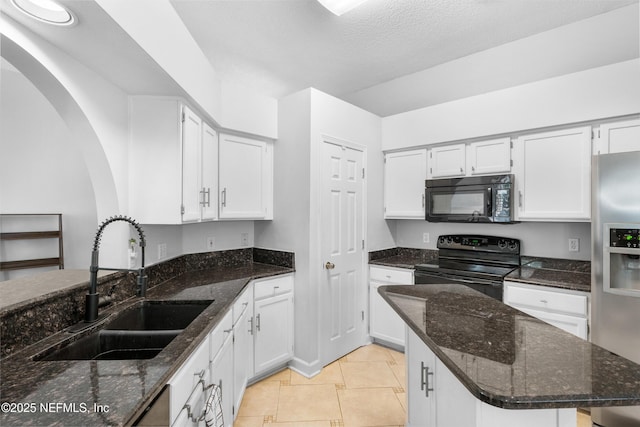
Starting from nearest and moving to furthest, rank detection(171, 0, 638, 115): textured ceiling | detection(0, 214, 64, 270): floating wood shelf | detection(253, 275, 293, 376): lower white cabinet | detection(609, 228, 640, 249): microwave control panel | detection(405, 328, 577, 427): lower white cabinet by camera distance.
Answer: detection(405, 328, 577, 427): lower white cabinet, detection(609, 228, 640, 249): microwave control panel, detection(171, 0, 638, 115): textured ceiling, detection(253, 275, 293, 376): lower white cabinet, detection(0, 214, 64, 270): floating wood shelf

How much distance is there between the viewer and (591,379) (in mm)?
837

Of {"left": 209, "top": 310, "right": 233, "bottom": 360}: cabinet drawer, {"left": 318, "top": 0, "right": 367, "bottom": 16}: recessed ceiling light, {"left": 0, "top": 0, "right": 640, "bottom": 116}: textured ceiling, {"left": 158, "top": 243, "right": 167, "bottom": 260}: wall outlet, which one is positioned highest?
{"left": 0, "top": 0, "right": 640, "bottom": 116}: textured ceiling

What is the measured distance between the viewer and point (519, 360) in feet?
3.15

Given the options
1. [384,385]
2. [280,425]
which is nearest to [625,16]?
[384,385]

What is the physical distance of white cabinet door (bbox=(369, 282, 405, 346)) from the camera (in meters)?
2.94

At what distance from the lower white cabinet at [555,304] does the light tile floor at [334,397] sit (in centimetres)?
117

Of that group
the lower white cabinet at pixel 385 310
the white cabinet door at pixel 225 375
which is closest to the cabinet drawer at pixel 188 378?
the white cabinet door at pixel 225 375

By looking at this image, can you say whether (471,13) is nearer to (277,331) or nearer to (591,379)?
(591,379)

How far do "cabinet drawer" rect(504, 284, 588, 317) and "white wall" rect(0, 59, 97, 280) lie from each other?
381 cm

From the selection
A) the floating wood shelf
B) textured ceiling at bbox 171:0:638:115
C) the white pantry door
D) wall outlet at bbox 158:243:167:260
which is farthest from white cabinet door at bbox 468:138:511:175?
the floating wood shelf

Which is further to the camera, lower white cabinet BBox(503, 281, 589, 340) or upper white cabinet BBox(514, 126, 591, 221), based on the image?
upper white cabinet BBox(514, 126, 591, 221)

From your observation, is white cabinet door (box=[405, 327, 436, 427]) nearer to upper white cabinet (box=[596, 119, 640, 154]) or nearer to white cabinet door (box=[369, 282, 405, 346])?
white cabinet door (box=[369, 282, 405, 346])

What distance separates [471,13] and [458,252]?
213 centimetres

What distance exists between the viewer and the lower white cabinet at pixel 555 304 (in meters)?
2.10
